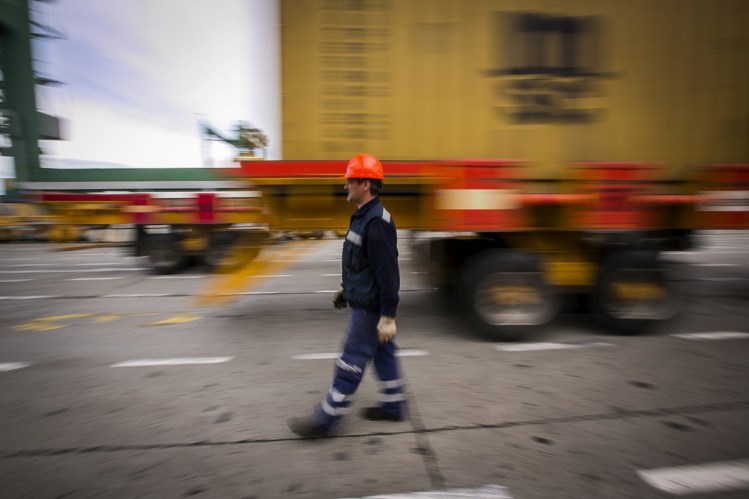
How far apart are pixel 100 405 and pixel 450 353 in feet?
10.0

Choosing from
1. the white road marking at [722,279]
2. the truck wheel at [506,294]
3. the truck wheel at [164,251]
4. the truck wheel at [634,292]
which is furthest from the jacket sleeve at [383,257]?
the white road marking at [722,279]

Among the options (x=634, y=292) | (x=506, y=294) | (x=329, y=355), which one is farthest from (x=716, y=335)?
(x=329, y=355)

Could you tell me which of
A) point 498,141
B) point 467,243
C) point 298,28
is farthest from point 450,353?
point 298,28

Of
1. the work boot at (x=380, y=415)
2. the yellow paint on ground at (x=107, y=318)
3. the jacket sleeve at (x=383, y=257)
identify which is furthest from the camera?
the yellow paint on ground at (x=107, y=318)

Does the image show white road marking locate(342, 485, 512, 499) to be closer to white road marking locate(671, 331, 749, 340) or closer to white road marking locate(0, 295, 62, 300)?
white road marking locate(671, 331, 749, 340)

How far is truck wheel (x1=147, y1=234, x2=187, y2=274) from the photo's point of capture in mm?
9000

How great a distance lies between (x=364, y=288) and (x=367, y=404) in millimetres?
1092

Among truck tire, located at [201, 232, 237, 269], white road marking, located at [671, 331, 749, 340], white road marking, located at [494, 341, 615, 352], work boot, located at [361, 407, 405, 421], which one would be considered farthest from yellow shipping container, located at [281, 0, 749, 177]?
truck tire, located at [201, 232, 237, 269]

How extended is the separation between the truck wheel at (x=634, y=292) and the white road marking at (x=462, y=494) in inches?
120

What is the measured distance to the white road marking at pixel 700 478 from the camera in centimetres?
210

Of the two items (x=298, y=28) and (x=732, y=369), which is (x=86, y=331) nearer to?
(x=298, y=28)

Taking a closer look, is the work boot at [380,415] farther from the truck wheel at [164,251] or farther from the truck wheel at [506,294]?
the truck wheel at [164,251]

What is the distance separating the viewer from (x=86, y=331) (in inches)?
194

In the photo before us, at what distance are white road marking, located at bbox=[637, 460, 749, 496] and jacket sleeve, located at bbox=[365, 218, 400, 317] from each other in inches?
67.6
